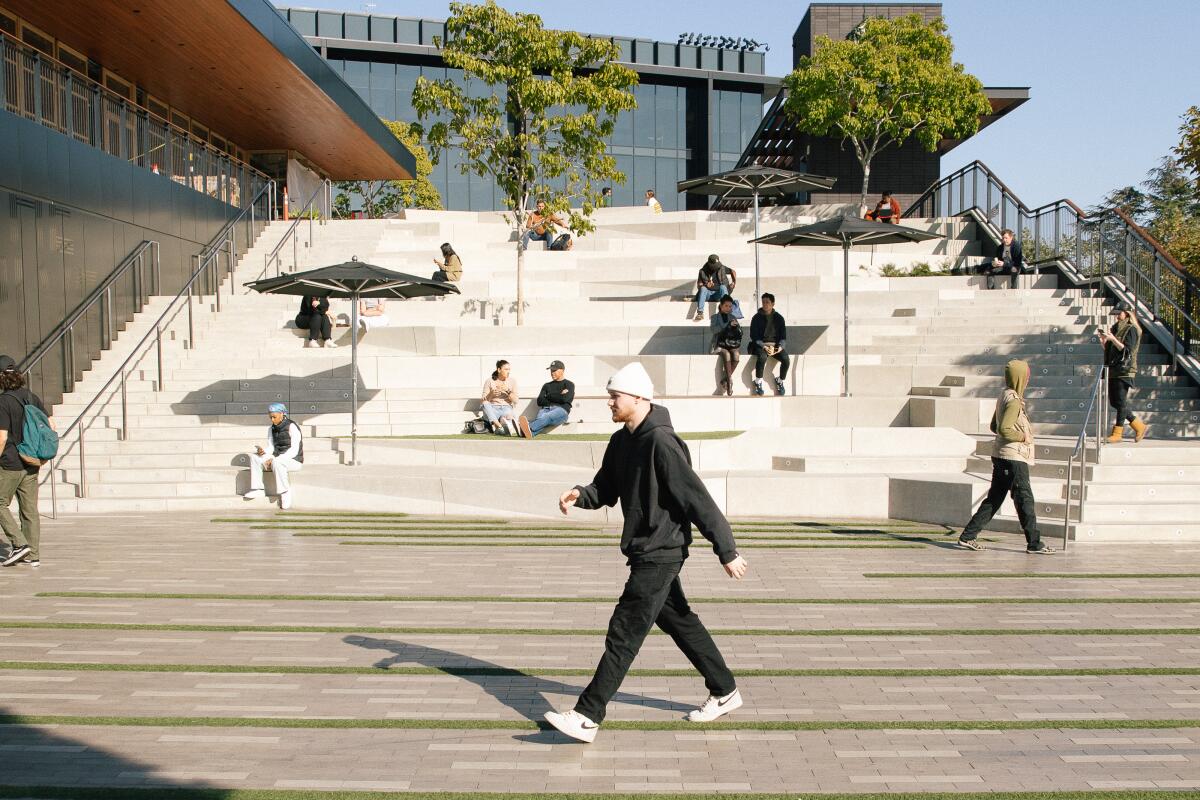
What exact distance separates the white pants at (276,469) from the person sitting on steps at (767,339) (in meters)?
7.88

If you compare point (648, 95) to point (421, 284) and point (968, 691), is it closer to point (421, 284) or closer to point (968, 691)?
point (421, 284)

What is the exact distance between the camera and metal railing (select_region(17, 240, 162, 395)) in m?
16.2

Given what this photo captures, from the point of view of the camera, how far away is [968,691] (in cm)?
587

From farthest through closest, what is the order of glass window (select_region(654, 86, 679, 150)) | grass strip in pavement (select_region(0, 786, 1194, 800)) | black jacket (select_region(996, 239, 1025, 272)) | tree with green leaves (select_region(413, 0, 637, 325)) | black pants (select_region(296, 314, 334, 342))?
glass window (select_region(654, 86, 679, 150)) < black jacket (select_region(996, 239, 1025, 272)) < tree with green leaves (select_region(413, 0, 637, 325)) < black pants (select_region(296, 314, 334, 342)) < grass strip in pavement (select_region(0, 786, 1194, 800))

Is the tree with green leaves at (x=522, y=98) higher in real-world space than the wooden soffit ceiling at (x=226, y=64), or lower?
lower

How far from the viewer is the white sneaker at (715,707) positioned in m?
5.35

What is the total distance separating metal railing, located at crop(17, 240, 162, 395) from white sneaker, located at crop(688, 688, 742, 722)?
42.0 ft

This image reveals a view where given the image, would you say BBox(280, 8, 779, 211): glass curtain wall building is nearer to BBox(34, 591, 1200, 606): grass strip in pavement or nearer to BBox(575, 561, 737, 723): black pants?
BBox(34, 591, 1200, 606): grass strip in pavement

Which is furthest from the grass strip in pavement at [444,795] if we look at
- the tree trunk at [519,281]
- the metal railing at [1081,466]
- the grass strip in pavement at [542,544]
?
the tree trunk at [519,281]

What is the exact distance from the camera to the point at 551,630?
726cm

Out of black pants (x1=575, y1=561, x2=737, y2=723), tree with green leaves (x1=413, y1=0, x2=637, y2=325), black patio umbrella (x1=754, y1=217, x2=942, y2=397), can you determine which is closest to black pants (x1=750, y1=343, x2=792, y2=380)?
black patio umbrella (x1=754, y1=217, x2=942, y2=397)

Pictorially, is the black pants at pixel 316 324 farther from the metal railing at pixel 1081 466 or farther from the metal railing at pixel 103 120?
the metal railing at pixel 1081 466

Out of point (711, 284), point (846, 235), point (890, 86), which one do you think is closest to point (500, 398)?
point (846, 235)

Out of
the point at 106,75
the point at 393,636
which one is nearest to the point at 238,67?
the point at 106,75
